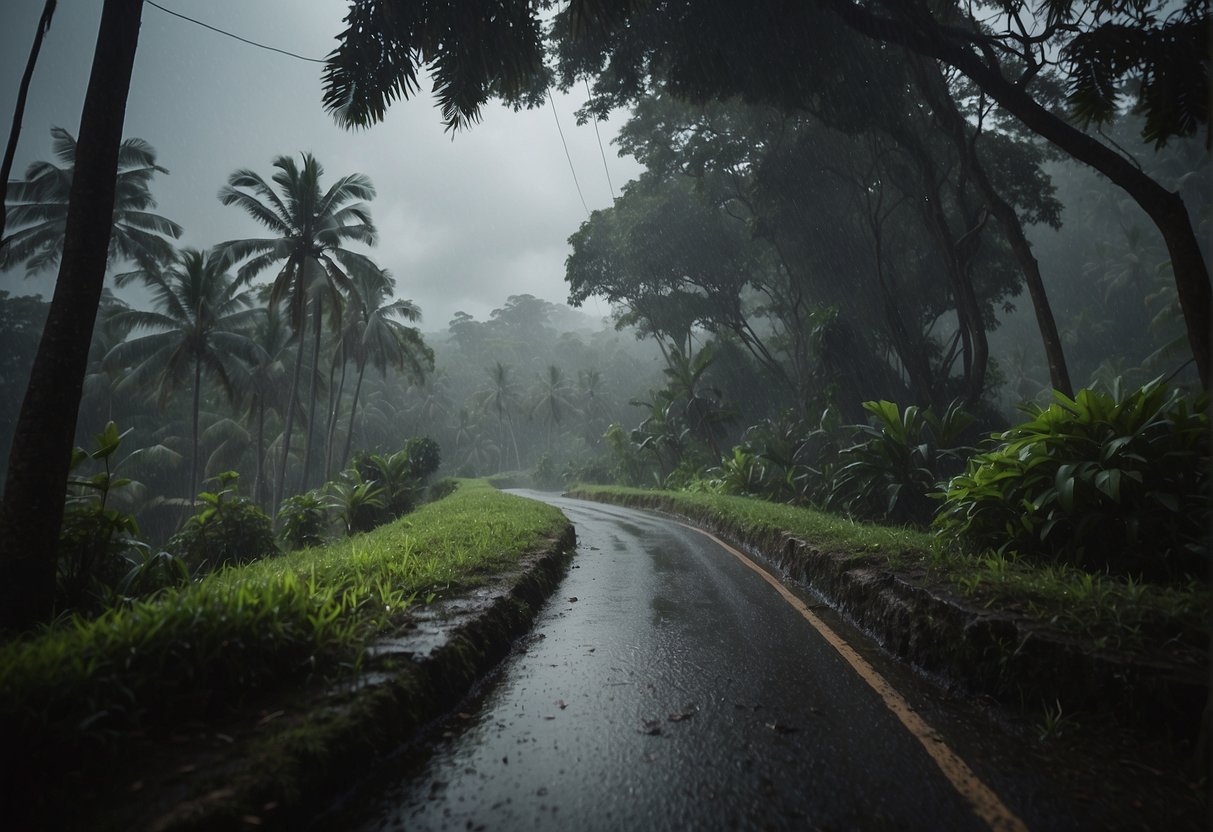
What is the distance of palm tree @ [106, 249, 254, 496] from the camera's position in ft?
67.6

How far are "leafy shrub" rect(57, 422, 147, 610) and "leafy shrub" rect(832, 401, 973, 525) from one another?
350 inches

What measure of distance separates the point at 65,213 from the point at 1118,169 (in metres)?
31.3

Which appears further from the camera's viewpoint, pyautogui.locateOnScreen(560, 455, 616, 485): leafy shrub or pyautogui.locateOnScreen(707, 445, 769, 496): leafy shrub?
pyautogui.locateOnScreen(560, 455, 616, 485): leafy shrub

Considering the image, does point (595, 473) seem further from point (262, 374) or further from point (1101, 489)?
point (1101, 489)

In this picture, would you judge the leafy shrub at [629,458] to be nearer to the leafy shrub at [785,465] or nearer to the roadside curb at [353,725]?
the leafy shrub at [785,465]

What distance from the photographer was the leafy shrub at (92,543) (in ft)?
15.2

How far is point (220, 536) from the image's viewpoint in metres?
8.55

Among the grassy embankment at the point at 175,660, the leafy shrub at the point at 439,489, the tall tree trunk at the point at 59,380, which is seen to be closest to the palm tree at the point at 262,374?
the leafy shrub at the point at 439,489

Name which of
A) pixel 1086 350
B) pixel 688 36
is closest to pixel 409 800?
pixel 688 36

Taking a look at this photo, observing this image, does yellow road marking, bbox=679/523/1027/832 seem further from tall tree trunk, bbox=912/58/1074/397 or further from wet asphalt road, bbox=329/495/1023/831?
tall tree trunk, bbox=912/58/1074/397

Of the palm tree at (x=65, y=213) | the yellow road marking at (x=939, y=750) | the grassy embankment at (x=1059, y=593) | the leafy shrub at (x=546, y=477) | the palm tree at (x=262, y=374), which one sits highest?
the palm tree at (x=65, y=213)

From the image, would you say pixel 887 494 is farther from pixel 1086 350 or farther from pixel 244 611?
pixel 1086 350

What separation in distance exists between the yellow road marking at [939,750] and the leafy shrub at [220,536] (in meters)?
7.97

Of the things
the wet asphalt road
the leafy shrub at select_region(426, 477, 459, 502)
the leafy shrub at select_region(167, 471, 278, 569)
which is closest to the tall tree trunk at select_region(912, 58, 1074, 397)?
the wet asphalt road
